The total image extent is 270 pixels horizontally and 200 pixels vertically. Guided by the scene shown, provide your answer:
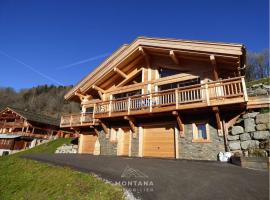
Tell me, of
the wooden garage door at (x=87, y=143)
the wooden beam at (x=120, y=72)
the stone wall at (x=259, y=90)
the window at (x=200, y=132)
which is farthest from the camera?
the wooden garage door at (x=87, y=143)

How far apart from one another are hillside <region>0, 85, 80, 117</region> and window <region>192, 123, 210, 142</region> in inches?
2755

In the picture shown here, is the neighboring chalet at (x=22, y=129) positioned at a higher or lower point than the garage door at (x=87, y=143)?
higher

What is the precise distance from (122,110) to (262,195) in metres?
10.5

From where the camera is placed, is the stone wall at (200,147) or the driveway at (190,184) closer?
the driveway at (190,184)

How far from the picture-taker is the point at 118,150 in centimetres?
1509

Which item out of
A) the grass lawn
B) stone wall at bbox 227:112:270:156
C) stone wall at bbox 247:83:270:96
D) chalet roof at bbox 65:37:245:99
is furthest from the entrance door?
stone wall at bbox 247:83:270:96

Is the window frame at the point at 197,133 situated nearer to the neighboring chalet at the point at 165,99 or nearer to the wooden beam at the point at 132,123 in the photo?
the neighboring chalet at the point at 165,99

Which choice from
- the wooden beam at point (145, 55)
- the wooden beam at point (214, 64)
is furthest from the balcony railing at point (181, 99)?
the wooden beam at point (145, 55)

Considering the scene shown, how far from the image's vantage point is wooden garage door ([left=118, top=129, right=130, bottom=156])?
49.3 ft

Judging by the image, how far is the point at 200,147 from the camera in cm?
1145

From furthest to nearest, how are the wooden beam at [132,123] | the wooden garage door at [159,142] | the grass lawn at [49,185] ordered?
1. the wooden beam at [132,123]
2. the wooden garage door at [159,142]
3. the grass lawn at [49,185]

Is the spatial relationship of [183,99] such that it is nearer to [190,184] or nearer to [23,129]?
[190,184]

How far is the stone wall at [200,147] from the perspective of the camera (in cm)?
1094

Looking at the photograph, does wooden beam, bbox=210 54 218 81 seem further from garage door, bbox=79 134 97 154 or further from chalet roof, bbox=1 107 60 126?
chalet roof, bbox=1 107 60 126
